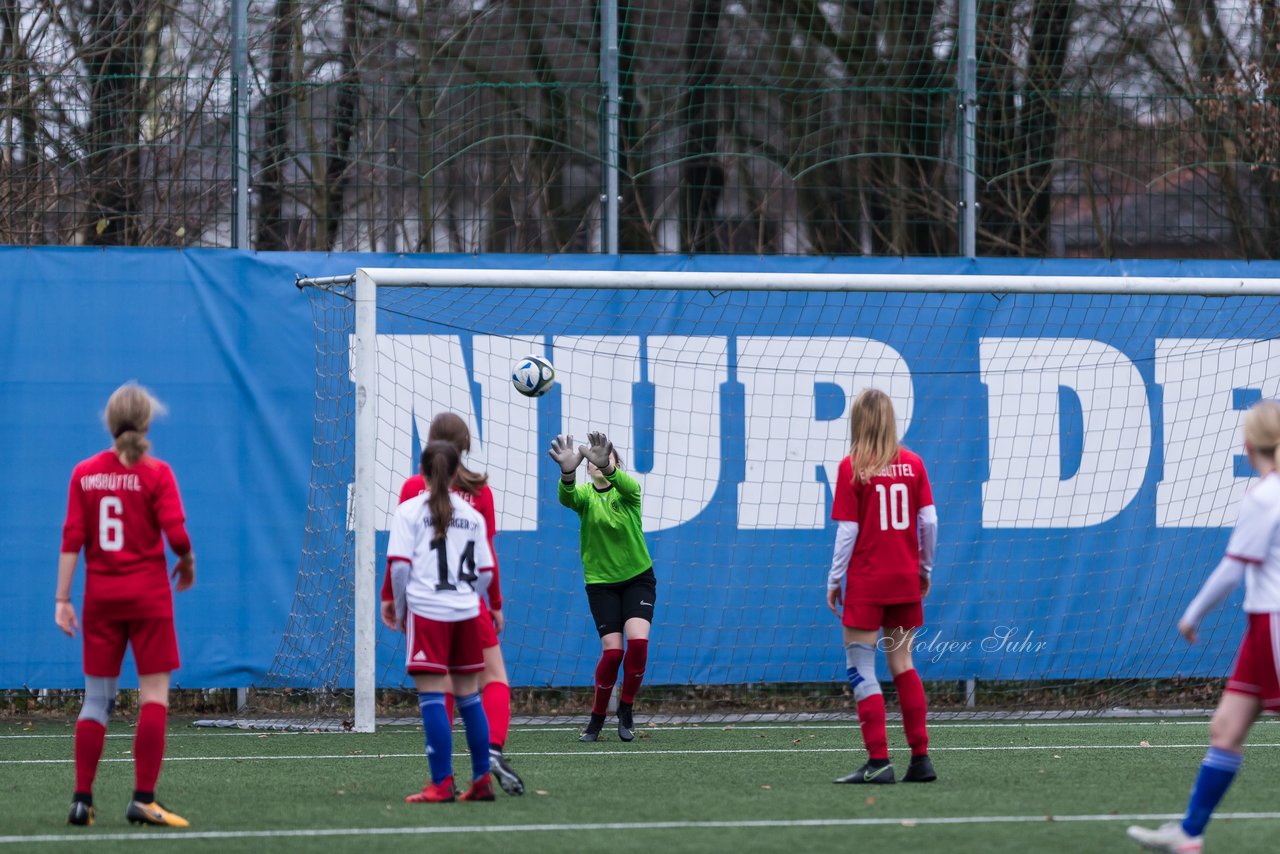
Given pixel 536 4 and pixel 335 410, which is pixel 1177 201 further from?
pixel 335 410

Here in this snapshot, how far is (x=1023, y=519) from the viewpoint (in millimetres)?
11906

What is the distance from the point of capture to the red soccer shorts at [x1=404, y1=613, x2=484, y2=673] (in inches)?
255

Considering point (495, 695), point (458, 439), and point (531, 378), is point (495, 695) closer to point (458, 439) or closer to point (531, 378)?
point (458, 439)

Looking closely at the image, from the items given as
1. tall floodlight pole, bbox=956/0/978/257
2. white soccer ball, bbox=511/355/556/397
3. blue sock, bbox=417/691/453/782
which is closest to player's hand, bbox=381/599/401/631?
blue sock, bbox=417/691/453/782

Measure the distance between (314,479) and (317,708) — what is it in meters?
1.65

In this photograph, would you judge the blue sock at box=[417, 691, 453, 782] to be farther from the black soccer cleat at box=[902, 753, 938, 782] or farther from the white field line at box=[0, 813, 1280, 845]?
the black soccer cleat at box=[902, 753, 938, 782]

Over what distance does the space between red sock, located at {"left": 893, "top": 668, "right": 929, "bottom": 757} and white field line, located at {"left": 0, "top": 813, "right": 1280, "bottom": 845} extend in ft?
3.70

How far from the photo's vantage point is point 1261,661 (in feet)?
17.4

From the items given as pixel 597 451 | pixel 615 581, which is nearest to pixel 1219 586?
pixel 597 451

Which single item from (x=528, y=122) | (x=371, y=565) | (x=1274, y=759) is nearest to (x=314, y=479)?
(x=371, y=565)

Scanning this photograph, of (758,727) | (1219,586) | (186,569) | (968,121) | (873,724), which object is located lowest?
(758,727)

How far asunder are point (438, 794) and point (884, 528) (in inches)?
92.7

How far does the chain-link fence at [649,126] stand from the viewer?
11422 millimetres

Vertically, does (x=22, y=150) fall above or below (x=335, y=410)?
above
